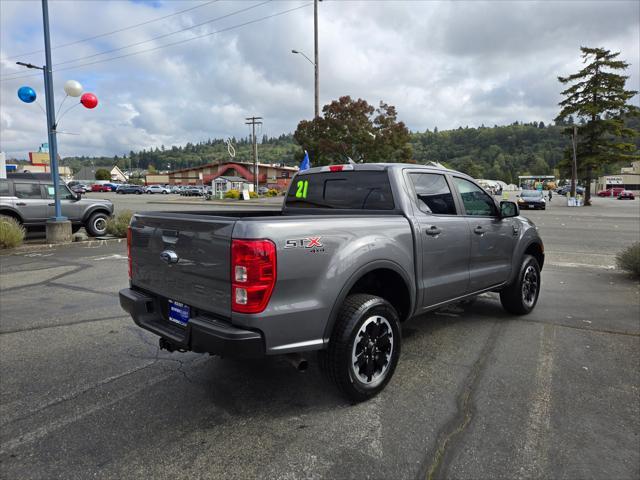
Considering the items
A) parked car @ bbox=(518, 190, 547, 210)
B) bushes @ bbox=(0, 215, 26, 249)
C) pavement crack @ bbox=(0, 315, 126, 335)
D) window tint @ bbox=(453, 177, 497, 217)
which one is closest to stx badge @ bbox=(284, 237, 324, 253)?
window tint @ bbox=(453, 177, 497, 217)

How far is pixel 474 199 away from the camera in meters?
4.75

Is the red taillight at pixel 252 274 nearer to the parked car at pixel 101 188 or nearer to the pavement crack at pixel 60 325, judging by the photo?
the pavement crack at pixel 60 325

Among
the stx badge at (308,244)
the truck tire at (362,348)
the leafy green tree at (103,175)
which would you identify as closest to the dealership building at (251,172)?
the leafy green tree at (103,175)

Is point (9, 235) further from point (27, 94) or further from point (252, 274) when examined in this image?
point (252, 274)

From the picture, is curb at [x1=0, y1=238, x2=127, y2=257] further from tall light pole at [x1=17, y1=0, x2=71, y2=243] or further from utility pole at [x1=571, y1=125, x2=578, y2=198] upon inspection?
utility pole at [x1=571, y1=125, x2=578, y2=198]

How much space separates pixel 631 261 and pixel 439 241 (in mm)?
5919

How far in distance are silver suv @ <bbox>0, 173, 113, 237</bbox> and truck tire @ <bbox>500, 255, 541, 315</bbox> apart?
1205 cm

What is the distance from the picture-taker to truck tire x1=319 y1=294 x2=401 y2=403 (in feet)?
9.87

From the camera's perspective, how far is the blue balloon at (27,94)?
438 inches

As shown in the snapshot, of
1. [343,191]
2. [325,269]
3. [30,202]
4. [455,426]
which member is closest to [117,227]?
[30,202]

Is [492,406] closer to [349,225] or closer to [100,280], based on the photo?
[349,225]

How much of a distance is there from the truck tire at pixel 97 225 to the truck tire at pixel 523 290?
1204cm

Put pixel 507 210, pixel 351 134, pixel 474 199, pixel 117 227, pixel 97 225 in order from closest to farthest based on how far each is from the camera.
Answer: pixel 474 199
pixel 507 210
pixel 117 227
pixel 97 225
pixel 351 134

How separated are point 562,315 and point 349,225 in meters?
3.91
